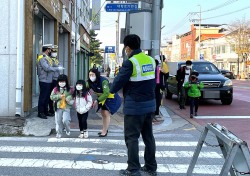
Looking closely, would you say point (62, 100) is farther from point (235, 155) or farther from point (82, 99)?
point (235, 155)

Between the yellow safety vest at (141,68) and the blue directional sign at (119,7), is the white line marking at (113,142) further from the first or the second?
the blue directional sign at (119,7)

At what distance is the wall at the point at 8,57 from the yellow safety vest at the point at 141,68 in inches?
210

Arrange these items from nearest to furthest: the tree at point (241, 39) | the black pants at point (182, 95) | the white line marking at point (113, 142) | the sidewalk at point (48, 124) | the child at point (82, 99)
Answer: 1. the white line marking at point (113, 142)
2. the child at point (82, 99)
3. the sidewalk at point (48, 124)
4. the black pants at point (182, 95)
5. the tree at point (241, 39)

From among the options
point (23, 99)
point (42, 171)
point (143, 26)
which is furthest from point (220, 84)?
point (42, 171)

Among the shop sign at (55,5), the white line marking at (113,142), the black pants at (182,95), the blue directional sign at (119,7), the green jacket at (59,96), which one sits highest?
the blue directional sign at (119,7)

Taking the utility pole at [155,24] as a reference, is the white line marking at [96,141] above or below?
below

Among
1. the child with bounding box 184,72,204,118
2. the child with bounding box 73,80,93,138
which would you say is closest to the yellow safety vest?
the child with bounding box 73,80,93,138

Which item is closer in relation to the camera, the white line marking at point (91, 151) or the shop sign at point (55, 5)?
the white line marking at point (91, 151)

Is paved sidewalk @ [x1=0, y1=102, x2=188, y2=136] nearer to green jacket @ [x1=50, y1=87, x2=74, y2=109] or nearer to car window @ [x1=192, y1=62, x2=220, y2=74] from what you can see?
green jacket @ [x1=50, y1=87, x2=74, y2=109]

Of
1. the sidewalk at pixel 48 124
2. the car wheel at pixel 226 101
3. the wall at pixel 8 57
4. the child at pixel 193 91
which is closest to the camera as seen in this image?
the sidewalk at pixel 48 124

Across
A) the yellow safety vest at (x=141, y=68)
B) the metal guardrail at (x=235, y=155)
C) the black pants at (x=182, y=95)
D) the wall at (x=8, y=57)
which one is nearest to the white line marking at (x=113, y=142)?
the wall at (x=8, y=57)

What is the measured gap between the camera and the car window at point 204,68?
16.5 metres

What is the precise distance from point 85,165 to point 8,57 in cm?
486

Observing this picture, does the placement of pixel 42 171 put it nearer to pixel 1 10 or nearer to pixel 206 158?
pixel 206 158
